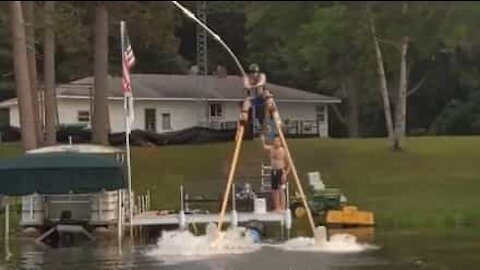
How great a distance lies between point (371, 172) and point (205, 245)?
19777 millimetres

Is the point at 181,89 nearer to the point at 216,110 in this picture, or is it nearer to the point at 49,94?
the point at 216,110

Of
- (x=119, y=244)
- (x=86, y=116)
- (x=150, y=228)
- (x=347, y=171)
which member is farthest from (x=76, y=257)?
(x=86, y=116)

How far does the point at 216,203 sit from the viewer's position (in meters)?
33.2

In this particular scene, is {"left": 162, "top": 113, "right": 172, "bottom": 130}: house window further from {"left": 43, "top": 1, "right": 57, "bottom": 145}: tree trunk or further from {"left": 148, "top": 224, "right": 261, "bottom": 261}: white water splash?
A: {"left": 148, "top": 224, "right": 261, "bottom": 261}: white water splash

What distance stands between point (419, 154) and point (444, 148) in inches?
106

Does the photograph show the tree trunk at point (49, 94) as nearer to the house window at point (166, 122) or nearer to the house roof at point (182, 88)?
the house roof at point (182, 88)

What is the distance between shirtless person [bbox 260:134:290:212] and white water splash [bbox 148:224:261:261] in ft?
7.30

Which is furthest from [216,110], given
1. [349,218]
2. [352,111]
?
[349,218]

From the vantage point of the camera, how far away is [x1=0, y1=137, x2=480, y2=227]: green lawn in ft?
109

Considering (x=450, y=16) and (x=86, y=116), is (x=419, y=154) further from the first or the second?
(x=450, y=16)

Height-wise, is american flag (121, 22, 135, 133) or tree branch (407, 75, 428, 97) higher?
tree branch (407, 75, 428, 97)

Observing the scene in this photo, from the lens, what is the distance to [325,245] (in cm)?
2306

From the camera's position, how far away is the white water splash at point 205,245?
22.4 metres

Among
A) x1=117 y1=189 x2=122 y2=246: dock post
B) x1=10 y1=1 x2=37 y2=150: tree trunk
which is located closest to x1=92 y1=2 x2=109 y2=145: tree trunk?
x1=10 y1=1 x2=37 y2=150: tree trunk
